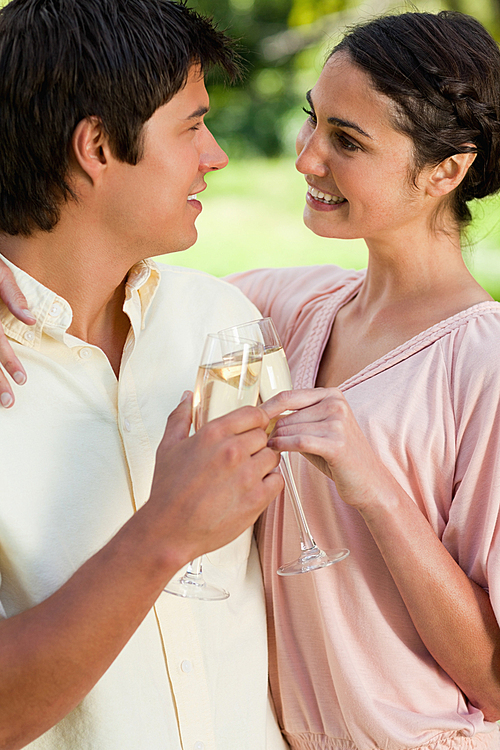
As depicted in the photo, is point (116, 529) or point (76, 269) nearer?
point (116, 529)

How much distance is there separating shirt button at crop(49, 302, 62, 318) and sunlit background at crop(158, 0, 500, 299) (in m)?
7.00

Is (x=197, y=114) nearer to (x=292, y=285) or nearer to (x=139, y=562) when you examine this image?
(x=292, y=285)

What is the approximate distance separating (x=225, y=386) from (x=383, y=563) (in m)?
0.78

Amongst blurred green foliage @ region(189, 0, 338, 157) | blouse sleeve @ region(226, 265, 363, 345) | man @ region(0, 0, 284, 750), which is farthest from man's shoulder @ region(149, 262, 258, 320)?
blurred green foliage @ region(189, 0, 338, 157)

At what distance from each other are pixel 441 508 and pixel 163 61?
130 centimetres

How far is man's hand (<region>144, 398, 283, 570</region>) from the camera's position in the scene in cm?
141

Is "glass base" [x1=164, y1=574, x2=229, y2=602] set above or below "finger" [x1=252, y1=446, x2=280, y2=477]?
below

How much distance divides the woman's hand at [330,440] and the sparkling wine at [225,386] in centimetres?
7

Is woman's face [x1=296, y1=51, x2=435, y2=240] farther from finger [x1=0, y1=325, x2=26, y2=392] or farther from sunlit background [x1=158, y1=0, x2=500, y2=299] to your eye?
sunlit background [x1=158, y1=0, x2=500, y2=299]

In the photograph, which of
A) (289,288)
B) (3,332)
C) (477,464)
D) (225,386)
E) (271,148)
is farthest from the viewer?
(271,148)

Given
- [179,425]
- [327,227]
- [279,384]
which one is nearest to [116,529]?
[179,425]

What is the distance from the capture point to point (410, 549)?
1810mm

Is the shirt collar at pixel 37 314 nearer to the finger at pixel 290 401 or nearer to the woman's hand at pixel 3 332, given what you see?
the woman's hand at pixel 3 332

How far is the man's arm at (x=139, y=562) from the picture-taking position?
1.42 metres
